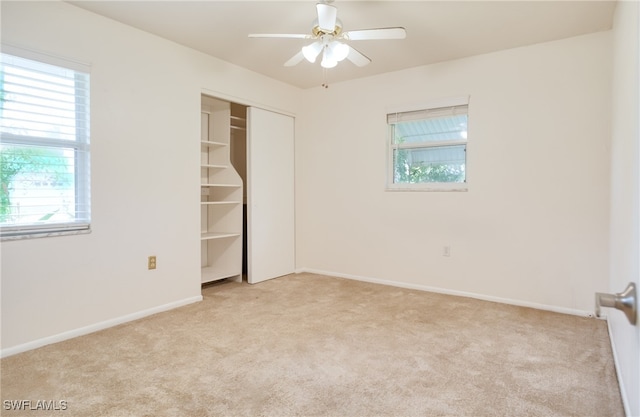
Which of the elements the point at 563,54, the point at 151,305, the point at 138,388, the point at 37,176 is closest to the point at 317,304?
the point at 151,305

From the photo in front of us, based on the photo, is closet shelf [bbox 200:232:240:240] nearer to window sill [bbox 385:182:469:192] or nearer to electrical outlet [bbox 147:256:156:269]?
electrical outlet [bbox 147:256:156:269]

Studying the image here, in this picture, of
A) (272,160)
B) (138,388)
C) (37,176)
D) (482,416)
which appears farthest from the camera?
(272,160)

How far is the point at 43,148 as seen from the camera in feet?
8.40

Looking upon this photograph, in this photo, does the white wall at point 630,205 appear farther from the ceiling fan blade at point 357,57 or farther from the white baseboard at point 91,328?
the white baseboard at point 91,328

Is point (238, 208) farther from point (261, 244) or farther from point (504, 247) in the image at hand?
point (504, 247)

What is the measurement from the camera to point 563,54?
317 centimetres

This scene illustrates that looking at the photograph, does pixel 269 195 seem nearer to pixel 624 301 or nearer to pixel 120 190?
pixel 120 190

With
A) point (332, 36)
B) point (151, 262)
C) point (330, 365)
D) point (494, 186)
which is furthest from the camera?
point (494, 186)

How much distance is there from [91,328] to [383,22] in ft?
11.0

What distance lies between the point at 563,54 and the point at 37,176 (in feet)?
14.4

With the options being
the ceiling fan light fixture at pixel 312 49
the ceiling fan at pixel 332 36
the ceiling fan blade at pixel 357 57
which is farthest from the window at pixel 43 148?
the ceiling fan blade at pixel 357 57

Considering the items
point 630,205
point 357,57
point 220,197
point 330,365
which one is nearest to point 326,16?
point 357,57

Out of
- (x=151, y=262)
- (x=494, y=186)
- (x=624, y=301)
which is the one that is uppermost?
(x=494, y=186)

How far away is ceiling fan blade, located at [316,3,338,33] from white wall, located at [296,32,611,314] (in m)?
1.95
